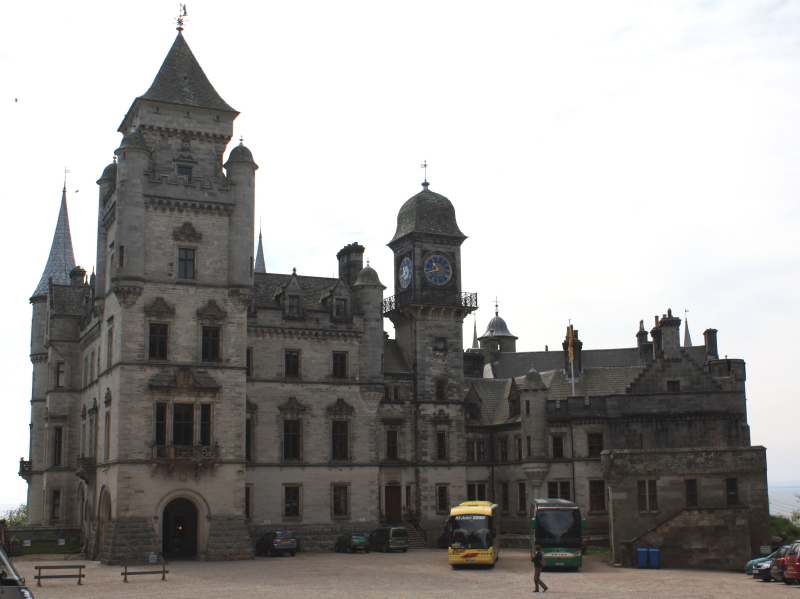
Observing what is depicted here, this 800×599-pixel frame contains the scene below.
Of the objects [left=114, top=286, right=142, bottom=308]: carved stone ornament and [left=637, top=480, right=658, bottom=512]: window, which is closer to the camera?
[left=637, top=480, right=658, bottom=512]: window

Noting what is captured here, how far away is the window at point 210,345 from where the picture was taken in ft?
157

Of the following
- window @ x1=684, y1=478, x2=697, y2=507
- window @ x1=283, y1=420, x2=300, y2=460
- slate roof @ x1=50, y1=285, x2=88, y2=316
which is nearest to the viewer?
window @ x1=684, y1=478, x2=697, y2=507

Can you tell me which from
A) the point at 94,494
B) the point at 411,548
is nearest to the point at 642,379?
the point at 411,548

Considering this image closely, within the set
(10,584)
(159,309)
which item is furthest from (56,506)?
(10,584)

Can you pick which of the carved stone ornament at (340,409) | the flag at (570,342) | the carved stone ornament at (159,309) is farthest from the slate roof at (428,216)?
the carved stone ornament at (159,309)

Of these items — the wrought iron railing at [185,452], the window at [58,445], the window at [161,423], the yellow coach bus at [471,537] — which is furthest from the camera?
the window at [58,445]

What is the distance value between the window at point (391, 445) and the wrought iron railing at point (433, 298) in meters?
8.59

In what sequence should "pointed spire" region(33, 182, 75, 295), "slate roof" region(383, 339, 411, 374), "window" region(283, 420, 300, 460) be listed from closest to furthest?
1. "window" region(283, 420, 300, 460)
2. "slate roof" region(383, 339, 411, 374)
3. "pointed spire" region(33, 182, 75, 295)

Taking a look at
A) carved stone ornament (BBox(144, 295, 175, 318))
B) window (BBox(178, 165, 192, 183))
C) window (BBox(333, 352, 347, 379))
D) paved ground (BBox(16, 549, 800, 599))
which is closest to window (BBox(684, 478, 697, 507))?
paved ground (BBox(16, 549, 800, 599))

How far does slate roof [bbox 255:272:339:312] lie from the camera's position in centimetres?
5559

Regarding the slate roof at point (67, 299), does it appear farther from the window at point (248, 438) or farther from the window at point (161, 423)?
the window at point (161, 423)

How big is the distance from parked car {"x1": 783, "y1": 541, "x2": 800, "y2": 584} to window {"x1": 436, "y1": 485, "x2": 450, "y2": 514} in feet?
88.8

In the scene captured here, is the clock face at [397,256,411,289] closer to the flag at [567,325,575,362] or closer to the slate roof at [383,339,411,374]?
the slate roof at [383,339,411,374]

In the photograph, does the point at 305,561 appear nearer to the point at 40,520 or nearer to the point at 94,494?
the point at 94,494
